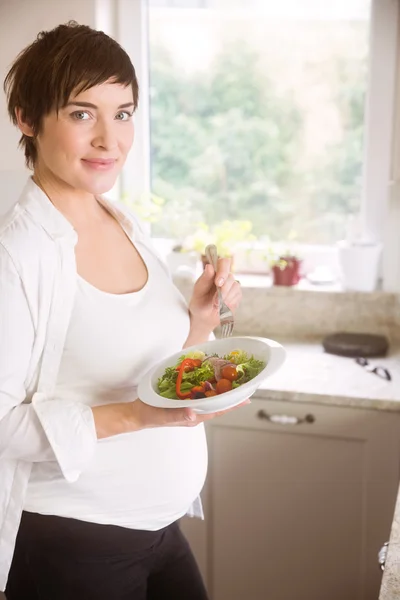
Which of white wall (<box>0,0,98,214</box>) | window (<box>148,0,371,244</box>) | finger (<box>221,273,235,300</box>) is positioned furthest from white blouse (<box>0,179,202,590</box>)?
window (<box>148,0,371,244</box>)

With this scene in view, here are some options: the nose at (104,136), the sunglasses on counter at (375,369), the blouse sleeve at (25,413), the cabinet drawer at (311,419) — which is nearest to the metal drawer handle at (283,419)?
the cabinet drawer at (311,419)

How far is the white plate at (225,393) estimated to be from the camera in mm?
1166

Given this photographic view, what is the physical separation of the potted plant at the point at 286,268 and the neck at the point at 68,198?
1185 mm

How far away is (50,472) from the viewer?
1261 mm

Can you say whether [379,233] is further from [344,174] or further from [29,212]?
[29,212]

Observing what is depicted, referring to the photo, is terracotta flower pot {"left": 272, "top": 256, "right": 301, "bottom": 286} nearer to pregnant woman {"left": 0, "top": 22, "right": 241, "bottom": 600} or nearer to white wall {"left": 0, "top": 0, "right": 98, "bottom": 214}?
white wall {"left": 0, "top": 0, "right": 98, "bottom": 214}

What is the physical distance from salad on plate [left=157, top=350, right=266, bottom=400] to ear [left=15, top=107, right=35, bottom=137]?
436 millimetres

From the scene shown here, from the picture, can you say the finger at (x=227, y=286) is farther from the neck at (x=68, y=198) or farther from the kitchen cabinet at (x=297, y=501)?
the kitchen cabinet at (x=297, y=501)

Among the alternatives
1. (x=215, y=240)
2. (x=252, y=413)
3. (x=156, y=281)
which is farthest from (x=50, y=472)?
(x=215, y=240)

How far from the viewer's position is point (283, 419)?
6.62 feet

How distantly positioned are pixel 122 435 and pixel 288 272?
4.29 ft

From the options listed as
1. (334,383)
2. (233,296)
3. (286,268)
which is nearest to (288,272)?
(286,268)

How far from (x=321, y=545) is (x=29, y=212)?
1.29 m

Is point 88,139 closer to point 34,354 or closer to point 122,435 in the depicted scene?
point 34,354
